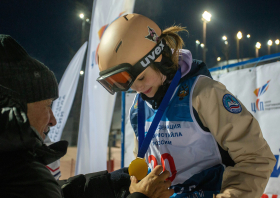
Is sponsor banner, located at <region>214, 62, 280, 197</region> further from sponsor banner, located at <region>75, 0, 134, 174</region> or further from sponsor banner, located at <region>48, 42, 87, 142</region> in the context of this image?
sponsor banner, located at <region>48, 42, 87, 142</region>

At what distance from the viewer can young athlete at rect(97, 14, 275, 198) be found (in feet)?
3.69

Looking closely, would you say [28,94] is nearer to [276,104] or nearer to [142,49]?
[142,49]

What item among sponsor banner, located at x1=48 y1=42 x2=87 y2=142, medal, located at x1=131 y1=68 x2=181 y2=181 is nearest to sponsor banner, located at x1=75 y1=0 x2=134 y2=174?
sponsor banner, located at x1=48 y1=42 x2=87 y2=142

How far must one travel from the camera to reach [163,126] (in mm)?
1502

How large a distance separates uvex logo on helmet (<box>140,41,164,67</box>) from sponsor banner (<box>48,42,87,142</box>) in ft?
11.9

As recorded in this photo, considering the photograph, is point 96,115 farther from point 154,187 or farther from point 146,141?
point 154,187

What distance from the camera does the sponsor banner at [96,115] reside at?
3.08 m

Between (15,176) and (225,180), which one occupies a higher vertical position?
(15,176)

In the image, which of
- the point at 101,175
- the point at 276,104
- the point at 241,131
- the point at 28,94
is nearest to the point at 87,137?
the point at 101,175

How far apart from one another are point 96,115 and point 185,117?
2080mm

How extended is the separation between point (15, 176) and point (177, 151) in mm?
1066

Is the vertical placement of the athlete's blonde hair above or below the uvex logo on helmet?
above

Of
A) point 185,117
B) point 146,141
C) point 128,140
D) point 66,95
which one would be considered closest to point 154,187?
point 146,141

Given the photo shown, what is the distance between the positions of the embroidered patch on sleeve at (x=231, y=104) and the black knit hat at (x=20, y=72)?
3.60ft
